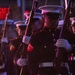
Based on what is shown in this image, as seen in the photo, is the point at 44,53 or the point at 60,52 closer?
the point at 60,52

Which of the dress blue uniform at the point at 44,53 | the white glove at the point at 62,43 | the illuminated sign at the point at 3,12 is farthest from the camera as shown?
the illuminated sign at the point at 3,12

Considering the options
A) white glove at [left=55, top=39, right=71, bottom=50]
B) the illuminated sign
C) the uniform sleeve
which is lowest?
the illuminated sign

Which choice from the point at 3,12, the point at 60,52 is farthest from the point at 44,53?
the point at 3,12

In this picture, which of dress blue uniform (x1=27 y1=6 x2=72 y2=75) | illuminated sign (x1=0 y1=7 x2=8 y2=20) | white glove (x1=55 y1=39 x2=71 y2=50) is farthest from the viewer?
illuminated sign (x1=0 y1=7 x2=8 y2=20)

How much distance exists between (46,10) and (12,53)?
8.98 ft

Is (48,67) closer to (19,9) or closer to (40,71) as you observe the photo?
(40,71)

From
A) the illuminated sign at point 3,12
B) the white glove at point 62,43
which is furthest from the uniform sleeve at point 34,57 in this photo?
the illuminated sign at point 3,12

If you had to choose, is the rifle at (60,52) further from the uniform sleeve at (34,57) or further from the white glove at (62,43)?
the uniform sleeve at (34,57)

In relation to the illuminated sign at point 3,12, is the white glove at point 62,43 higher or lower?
higher

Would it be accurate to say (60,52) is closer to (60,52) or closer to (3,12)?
(60,52)

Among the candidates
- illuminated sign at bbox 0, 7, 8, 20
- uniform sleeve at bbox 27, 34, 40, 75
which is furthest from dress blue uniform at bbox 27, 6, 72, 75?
illuminated sign at bbox 0, 7, 8, 20

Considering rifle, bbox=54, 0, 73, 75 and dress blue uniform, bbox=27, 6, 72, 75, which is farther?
dress blue uniform, bbox=27, 6, 72, 75

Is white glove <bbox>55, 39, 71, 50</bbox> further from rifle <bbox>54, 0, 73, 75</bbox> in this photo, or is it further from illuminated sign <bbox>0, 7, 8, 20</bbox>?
illuminated sign <bbox>0, 7, 8, 20</bbox>

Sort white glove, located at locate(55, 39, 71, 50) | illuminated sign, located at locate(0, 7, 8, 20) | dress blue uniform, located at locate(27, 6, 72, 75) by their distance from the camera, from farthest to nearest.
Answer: illuminated sign, located at locate(0, 7, 8, 20) < dress blue uniform, located at locate(27, 6, 72, 75) < white glove, located at locate(55, 39, 71, 50)
